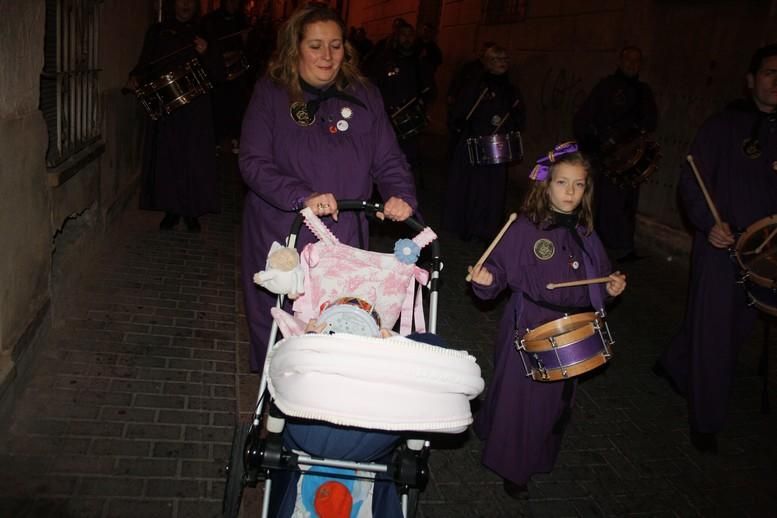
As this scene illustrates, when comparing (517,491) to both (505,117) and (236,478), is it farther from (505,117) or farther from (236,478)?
(505,117)

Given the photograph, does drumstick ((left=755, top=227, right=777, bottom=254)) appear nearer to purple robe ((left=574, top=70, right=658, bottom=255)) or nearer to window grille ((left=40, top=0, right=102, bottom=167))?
purple robe ((left=574, top=70, right=658, bottom=255))

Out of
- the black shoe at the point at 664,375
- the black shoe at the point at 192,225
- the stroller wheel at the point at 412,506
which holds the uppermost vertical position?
the black shoe at the point at 192,225

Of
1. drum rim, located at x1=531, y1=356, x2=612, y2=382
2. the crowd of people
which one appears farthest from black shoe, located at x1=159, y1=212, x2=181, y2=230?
drum rim, located at x1=531, y1=356, x2=612, y2=382

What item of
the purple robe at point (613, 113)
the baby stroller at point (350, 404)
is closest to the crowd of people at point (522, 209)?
the baby stroller at point (350, 404)

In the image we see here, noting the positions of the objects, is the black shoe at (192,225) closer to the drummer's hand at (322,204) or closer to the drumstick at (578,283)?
the drummer's hand at (322,204)

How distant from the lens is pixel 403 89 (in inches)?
395

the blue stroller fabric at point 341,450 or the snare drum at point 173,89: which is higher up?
the snare drum at point 173,89

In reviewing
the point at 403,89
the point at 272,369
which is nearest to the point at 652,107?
the point at 403,89

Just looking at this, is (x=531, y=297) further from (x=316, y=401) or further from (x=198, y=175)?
(x=198, y=175)

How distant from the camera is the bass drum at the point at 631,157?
24.5ft

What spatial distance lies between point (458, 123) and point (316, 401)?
6405 millimetres

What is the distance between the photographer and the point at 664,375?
5562 millimetres

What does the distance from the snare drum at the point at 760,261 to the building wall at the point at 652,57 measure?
5.13m

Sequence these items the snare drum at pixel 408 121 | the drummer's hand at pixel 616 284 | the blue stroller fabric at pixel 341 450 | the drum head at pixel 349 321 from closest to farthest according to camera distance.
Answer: the blue stroller fabric at pixel 341 450 → the drum head at pixel 349 321 → the drummer's hand at pixel 616 284 → the snare drum at pixel 408 121
